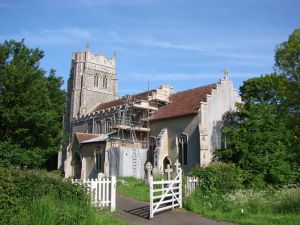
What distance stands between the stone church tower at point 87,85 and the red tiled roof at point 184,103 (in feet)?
67.4

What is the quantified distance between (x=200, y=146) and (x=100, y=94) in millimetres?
31396

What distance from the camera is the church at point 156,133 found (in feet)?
120

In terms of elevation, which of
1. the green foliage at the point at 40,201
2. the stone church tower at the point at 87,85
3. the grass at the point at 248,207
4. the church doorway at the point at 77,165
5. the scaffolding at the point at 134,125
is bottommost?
the grass at the point at 248,207

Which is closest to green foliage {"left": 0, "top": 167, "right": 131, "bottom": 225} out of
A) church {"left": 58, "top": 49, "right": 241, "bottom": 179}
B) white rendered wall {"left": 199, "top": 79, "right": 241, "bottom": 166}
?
church {"left": 58, "top": 49, "right": 241, "bottom": 179}

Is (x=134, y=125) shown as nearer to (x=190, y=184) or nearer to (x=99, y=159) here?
(x=99, y=159)

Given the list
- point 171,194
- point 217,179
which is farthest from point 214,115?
point 171,194

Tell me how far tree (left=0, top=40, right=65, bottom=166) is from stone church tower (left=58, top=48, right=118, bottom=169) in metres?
24.3

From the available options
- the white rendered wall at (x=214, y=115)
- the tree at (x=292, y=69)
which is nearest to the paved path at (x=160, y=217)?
the tree at (x=292, y=69)

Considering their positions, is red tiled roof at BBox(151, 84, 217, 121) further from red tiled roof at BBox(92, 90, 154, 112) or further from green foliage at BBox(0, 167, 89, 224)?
green foliage at BBox(0, 167, 89, 224)

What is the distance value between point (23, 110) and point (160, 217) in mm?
19021

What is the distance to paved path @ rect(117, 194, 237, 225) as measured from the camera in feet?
52.2

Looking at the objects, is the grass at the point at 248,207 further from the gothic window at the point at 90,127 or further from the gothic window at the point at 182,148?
the gothic window at the point at 90,127

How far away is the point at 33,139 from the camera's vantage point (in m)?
33.9

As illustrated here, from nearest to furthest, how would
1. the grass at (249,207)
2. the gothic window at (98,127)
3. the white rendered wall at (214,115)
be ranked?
the grass at (249,207) → the white rendered wall at (214,115) → the gothic window at (98,127)
